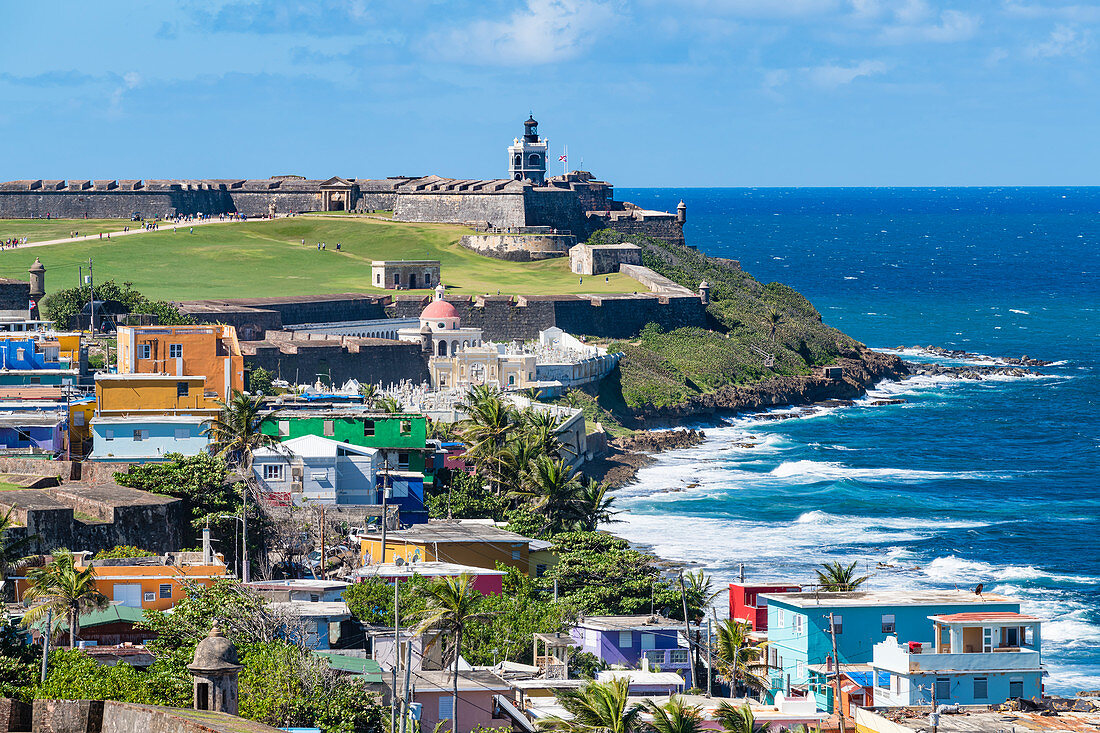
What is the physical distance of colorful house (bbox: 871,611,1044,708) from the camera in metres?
30.0

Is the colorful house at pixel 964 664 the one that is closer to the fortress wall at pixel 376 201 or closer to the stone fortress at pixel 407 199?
the stone fortress at pixel 407 199

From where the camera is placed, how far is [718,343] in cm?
9106

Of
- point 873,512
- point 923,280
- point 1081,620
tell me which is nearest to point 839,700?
point 1081,620

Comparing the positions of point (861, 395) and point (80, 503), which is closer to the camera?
point (80, 503)

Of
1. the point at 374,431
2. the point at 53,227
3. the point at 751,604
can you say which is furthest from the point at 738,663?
the point at 53,227

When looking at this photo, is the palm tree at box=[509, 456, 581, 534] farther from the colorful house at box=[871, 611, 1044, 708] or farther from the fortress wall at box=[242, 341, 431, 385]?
the fortress wall at box=[242, 341, 431, 385]

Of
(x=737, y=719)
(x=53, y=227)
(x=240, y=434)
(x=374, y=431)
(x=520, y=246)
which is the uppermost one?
(x=53, y=227)

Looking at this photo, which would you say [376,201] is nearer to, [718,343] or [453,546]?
A: [718,343]

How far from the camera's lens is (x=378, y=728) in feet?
74.5

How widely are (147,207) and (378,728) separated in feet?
305

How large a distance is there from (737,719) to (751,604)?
1361 centimetres

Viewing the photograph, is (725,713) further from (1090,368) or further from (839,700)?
(1090,368)

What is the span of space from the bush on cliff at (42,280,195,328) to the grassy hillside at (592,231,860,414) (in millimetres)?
18495

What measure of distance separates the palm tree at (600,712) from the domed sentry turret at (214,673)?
8836mm
